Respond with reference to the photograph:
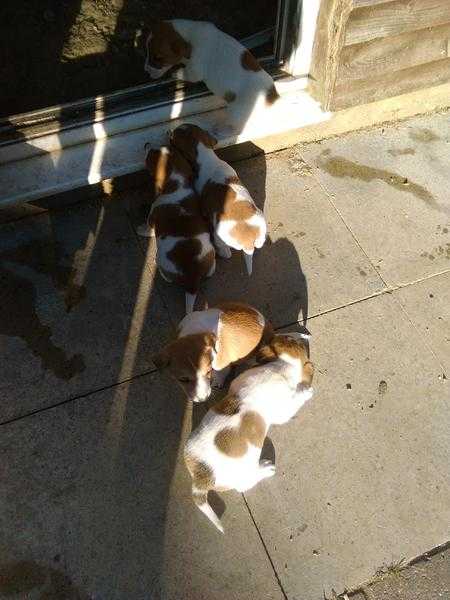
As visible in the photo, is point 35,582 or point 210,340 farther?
point 210,340

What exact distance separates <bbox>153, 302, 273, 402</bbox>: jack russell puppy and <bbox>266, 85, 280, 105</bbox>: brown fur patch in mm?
1504

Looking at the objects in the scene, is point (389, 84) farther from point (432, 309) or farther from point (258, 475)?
point (258, 475)

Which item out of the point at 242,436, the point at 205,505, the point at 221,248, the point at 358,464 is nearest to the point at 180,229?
the point at 221,248

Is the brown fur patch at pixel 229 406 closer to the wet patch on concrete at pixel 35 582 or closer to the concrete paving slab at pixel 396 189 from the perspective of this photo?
the wet patch on concrete at pixel 35 582

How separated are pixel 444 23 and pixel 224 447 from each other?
3.07 m

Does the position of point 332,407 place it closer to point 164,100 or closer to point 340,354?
point 340,354

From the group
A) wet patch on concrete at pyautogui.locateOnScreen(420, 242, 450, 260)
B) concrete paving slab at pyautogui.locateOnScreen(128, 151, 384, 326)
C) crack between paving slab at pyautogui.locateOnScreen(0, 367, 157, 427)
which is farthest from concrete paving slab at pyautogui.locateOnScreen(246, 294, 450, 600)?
crack between paving slab at pyautogui.locateOnScreen(0, 367, 157, 427)

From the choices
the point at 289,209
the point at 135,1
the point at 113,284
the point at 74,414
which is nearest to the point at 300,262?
the point at 289,209

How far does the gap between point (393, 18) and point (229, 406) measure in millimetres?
2593

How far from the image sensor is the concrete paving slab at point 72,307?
8.50 ft

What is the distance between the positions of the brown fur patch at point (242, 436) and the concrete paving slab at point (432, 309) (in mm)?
1301

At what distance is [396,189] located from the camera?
11.4ft

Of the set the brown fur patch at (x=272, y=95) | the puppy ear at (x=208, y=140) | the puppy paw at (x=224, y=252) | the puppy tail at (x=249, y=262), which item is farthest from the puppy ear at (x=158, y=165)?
the brown fur patch at (x=272, y=95)

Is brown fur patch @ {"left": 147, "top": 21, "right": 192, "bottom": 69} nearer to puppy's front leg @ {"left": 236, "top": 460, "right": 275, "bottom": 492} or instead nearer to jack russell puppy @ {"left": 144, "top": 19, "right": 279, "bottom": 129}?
jack russell puppy @ {"left": 144, "top": 19, "right": 279, "bottom": 129}
